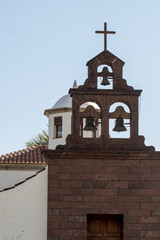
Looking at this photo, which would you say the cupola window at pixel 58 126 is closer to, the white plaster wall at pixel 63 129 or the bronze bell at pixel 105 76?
the white plaster wall at pixel 63 129

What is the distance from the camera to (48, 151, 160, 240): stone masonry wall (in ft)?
49.4

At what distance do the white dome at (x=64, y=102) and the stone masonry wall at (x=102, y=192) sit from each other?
37.2ft

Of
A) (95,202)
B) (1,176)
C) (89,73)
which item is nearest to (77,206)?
(95,202)

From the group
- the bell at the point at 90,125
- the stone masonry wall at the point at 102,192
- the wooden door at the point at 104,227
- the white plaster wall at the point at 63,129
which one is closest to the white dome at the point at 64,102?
the white plaster wall at the point at 63,129

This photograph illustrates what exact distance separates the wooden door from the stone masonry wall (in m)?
0.24

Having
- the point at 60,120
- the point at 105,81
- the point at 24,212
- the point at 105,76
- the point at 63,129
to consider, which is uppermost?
the point at 60,120

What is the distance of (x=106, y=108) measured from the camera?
15648 millimetres

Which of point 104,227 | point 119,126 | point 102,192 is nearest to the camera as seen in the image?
point 102,192

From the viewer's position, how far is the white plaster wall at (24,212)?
15117mm

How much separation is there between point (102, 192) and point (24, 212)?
182 centimetres

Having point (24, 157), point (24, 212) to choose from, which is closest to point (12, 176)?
point (24, 157)

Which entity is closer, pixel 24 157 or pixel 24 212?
pixel 24 212

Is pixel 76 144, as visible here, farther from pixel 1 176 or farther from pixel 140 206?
pixel 1 176

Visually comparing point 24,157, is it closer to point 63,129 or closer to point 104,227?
point 63,129
